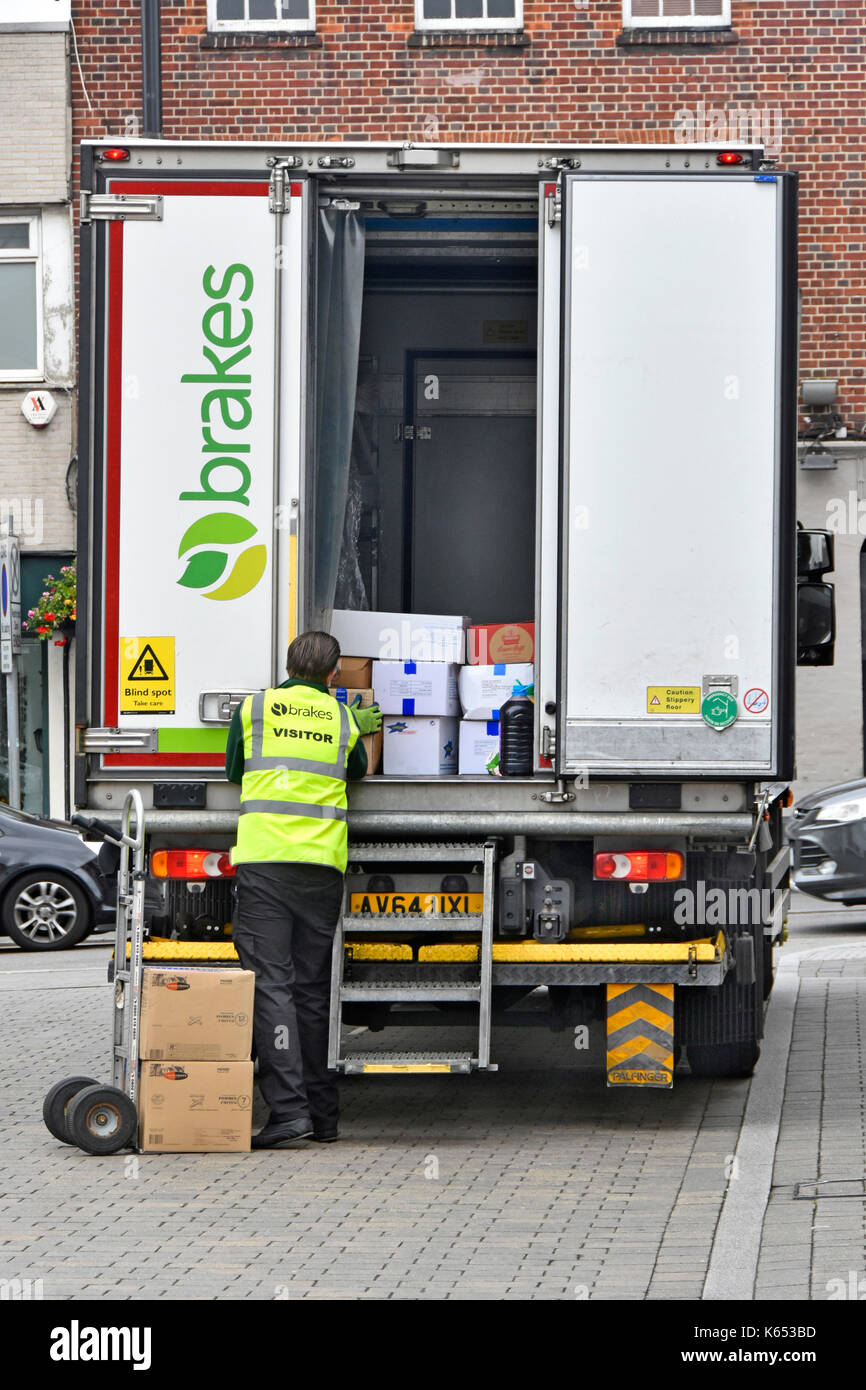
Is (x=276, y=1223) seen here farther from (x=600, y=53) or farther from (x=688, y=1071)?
(x=600, y=53)

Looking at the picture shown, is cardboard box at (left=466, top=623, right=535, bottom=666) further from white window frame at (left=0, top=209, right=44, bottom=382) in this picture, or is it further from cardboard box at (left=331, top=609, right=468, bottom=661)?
white window frame at (left=0, top=209, right=44, bottom=382)

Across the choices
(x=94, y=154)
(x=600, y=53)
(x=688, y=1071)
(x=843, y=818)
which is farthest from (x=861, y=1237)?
(x=600, y=53)

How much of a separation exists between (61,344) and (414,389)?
11.4 meters

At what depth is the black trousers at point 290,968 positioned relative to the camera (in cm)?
777

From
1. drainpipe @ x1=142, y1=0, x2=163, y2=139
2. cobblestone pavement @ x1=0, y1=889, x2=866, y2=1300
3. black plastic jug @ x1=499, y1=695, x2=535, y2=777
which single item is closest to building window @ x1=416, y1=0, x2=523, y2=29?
drainpipe @ x1=142, y1=0, x2=163, y2=139

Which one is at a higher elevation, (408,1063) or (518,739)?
(518,739)

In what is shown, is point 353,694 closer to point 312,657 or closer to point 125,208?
point 312,657

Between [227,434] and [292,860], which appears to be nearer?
[292,860]

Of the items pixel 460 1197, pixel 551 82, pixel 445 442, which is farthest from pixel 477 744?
pixel 551 82

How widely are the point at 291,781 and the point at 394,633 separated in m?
1.10

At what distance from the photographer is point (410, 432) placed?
34.7 ft

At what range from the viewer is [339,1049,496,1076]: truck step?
25.1 ft

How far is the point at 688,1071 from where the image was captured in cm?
967

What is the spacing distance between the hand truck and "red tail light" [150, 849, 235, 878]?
0.15m
